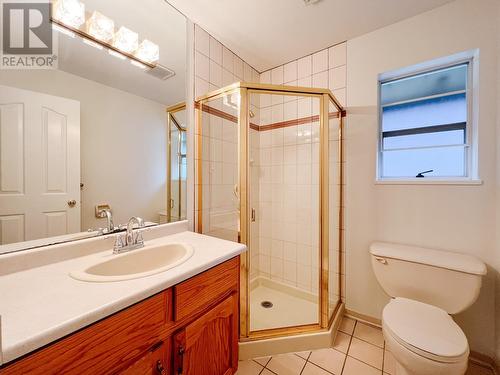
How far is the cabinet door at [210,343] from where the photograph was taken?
0.85 meters

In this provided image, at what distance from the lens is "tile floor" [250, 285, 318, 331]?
1563 millimetres

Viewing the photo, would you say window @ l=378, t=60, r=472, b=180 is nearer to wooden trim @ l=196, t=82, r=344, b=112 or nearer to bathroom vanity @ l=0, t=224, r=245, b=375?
wooden trim @ l=196, t=82, r=344, b=112

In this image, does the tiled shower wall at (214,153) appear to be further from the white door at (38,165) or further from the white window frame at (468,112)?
the white window frame at (468,112)

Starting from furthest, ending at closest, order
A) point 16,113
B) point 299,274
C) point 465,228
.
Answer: point 299,274, point 465,228, point 16,113

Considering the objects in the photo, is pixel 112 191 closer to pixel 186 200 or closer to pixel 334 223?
pixel 186 200

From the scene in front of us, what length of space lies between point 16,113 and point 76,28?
542mm

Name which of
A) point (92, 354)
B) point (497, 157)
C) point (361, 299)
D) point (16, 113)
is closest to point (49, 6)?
point (16, 113)

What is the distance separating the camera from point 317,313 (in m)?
1.56

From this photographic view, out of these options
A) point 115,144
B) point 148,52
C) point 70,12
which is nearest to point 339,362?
point 115,144

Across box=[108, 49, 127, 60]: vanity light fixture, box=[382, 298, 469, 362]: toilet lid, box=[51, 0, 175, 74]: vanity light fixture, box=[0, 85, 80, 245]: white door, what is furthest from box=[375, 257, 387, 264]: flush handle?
box=[108, 49, 127, 60]: vanity light fixture

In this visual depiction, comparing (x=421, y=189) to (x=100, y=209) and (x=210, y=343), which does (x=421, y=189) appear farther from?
(x=100, y=209)

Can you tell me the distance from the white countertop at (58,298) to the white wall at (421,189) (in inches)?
51.4

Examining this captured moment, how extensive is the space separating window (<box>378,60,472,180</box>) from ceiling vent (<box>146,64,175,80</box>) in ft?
5.52

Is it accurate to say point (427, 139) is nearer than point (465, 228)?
No
